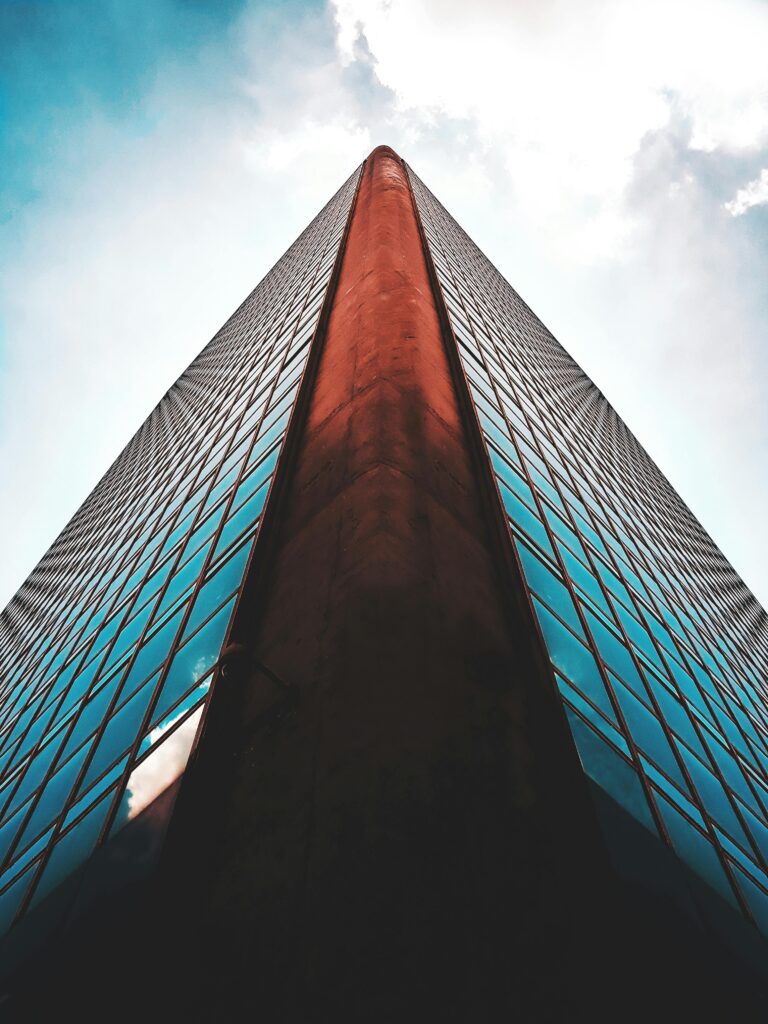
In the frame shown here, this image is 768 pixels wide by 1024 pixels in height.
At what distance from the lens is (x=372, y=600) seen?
448cm

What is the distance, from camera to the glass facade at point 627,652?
5453 mm

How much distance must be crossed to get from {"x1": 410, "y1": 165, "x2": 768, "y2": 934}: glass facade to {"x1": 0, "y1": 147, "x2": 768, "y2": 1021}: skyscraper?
0.07 meters

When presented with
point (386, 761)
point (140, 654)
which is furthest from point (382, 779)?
point (140, 654)

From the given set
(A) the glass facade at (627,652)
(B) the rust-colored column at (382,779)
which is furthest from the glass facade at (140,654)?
(A) the glass facade at (627,652)

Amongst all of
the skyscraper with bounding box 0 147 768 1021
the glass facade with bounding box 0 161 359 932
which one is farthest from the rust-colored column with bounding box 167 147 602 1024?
the glass facade with bounding box 0 161 359 932

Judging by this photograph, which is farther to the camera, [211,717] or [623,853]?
[211,717]

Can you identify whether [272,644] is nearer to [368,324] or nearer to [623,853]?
[623,853]

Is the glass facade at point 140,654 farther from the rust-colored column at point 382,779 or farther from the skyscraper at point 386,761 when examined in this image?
the rust-colored column at point 382,779

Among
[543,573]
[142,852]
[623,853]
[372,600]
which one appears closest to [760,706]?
[543,573]

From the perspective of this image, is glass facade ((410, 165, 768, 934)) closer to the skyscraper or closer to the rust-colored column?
the skyscraper

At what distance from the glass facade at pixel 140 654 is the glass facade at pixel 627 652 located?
3708 mm

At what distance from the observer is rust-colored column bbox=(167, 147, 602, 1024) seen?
2865 millimetres

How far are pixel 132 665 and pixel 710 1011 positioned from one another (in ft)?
24.4

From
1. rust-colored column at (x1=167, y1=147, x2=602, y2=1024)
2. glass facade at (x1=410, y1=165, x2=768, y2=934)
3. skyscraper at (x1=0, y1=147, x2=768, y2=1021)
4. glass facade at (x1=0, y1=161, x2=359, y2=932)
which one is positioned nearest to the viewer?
rust-colored column at (x1=167, y1=147, x2=602, y2=1024)
